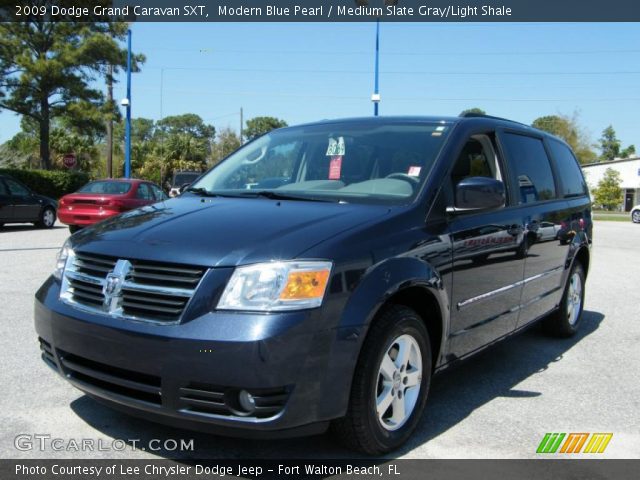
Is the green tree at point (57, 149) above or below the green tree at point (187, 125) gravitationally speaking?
below

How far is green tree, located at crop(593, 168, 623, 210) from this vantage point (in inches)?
2151

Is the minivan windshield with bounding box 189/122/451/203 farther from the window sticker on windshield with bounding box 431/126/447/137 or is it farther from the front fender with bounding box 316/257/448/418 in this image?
the front fender with bounding box 316/257/448/418

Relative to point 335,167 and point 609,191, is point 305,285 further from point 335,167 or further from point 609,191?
point 609,191

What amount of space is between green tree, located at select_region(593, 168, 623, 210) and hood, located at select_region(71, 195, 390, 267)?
56.8 m

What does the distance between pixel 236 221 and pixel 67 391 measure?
5.75ft

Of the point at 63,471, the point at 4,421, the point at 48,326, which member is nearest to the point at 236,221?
the point at 48,326

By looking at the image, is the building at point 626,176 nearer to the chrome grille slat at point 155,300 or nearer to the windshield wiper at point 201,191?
the windshield wiper at point 201,191

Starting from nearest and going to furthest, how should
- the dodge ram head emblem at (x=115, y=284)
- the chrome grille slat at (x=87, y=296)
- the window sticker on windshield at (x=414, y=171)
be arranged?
1. the dodge ram head emblem at (x=115, y=284)
2. the chrome grille slat at (x=87, y=296)
3. the window sticker on windshield at (x=414, y=171)

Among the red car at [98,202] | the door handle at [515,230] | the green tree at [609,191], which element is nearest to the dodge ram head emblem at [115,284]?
the door handle at [515,230]

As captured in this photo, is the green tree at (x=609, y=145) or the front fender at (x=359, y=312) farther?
the green tree at (x=609, y=145)

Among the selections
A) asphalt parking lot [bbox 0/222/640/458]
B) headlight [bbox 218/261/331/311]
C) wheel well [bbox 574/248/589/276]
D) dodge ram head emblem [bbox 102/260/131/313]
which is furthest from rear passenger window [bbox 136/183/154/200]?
headlight [bbox 218/261/331/311]

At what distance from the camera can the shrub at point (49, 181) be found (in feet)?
86.4

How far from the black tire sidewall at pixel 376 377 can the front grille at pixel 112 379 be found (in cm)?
97

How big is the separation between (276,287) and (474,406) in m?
1.92
